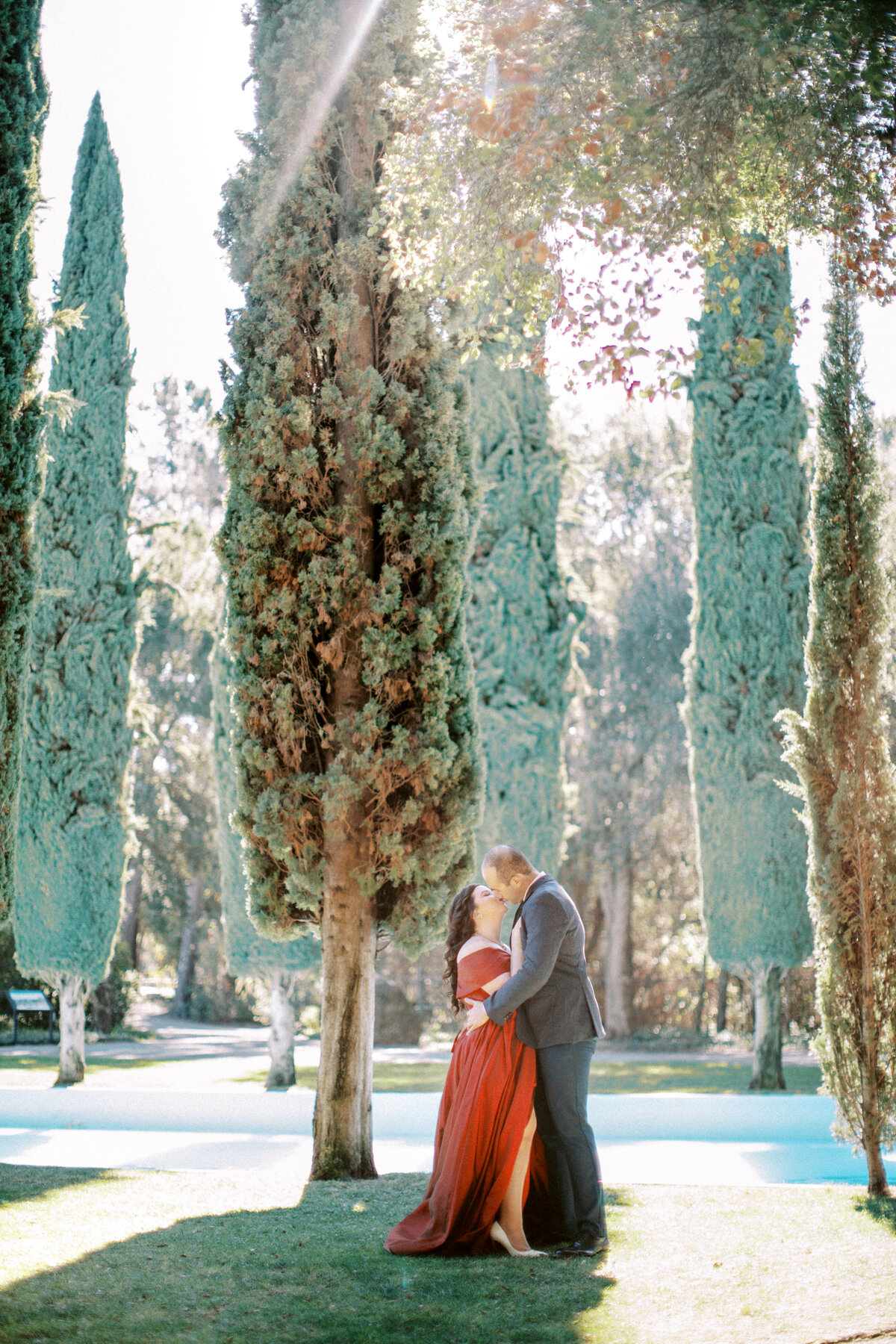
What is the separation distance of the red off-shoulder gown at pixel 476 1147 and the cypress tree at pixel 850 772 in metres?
2.28

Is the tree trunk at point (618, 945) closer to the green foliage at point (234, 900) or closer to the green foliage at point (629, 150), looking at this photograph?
the green foliage at point (234, 900)

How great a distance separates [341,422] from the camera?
7.16 metres

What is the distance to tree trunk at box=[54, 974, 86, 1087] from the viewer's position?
489 inches

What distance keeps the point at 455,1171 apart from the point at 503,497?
927 cm

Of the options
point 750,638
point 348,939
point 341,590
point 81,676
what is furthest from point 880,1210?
point 81,676

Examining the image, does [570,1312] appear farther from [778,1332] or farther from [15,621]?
[15,621]

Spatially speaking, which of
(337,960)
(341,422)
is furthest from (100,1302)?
(341,422)

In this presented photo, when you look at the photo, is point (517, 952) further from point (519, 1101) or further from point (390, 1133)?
point (390, 1133)

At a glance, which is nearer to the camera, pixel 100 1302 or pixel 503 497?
pixel 100 1302

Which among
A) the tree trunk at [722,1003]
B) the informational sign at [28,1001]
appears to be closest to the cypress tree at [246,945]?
the informational sign at [28,1001]

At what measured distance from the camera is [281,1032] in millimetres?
12773

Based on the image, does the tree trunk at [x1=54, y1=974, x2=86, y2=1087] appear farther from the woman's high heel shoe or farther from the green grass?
the woman's high heel shoe

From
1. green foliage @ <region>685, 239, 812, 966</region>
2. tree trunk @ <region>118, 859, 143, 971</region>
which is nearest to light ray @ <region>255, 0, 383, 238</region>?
green foliage @ <region>685, 239, 812, 966</region>

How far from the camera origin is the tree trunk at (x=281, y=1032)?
12586mm
